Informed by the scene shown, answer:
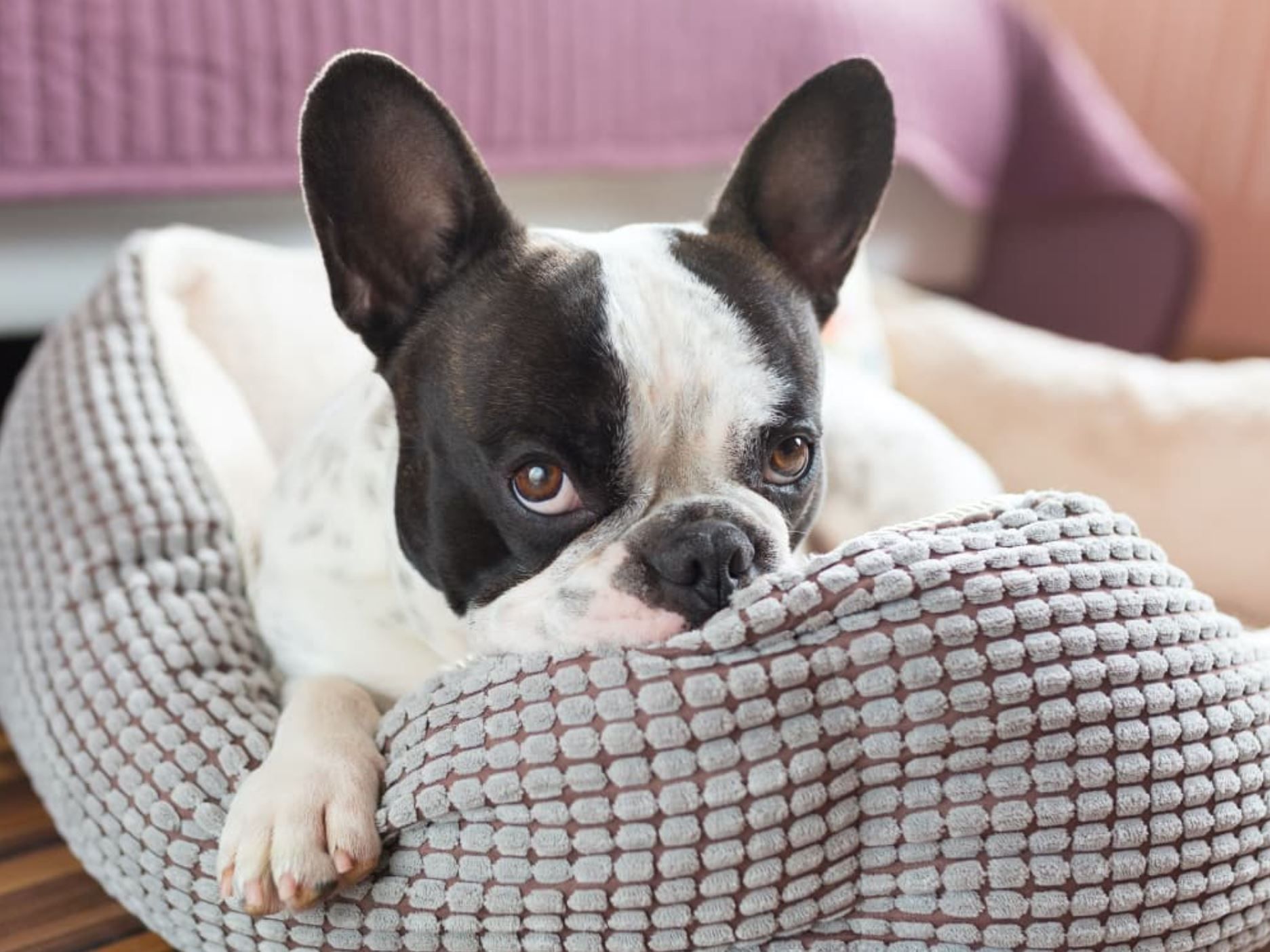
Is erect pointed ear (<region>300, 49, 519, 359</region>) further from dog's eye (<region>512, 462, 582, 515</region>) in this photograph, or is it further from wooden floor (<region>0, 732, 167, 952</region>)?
wooden floor (<region>0, 732, 167, 952</region>)

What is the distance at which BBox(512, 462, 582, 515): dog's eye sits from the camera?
1.21 meters

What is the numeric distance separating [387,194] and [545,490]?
0.35 m

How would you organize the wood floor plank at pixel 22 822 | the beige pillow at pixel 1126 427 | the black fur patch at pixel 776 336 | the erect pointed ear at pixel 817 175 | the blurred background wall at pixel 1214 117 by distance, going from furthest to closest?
the blurred background wall at pixel 1214 117
the beige pillow at pixel 1126 427
the wood floor plank at pixel 22 822
the erect pointed ear at pixel 817 175
the black fur patch at pixel 776 336

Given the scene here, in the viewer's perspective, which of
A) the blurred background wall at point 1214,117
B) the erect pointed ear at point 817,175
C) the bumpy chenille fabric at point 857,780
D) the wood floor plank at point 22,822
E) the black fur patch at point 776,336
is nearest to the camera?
the bumpy chenille fabric at point 857,780

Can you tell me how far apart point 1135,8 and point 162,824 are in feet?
13.2

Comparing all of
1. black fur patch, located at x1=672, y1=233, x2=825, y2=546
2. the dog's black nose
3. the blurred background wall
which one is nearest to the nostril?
the dog's black nose

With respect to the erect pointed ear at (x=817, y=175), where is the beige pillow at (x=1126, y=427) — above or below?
below

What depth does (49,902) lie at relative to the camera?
1.43 meters

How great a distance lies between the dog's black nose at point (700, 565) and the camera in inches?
45.1

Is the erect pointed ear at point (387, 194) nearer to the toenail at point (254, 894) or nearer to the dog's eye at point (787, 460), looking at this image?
the dog's eye at point (787, 460)

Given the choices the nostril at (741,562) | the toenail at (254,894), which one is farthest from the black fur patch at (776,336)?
the toenail at (254,894)

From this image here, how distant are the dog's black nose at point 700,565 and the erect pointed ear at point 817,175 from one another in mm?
437

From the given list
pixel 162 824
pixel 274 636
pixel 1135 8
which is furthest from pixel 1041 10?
pixel 162 824

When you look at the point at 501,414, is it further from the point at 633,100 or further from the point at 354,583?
the point at 633,100
